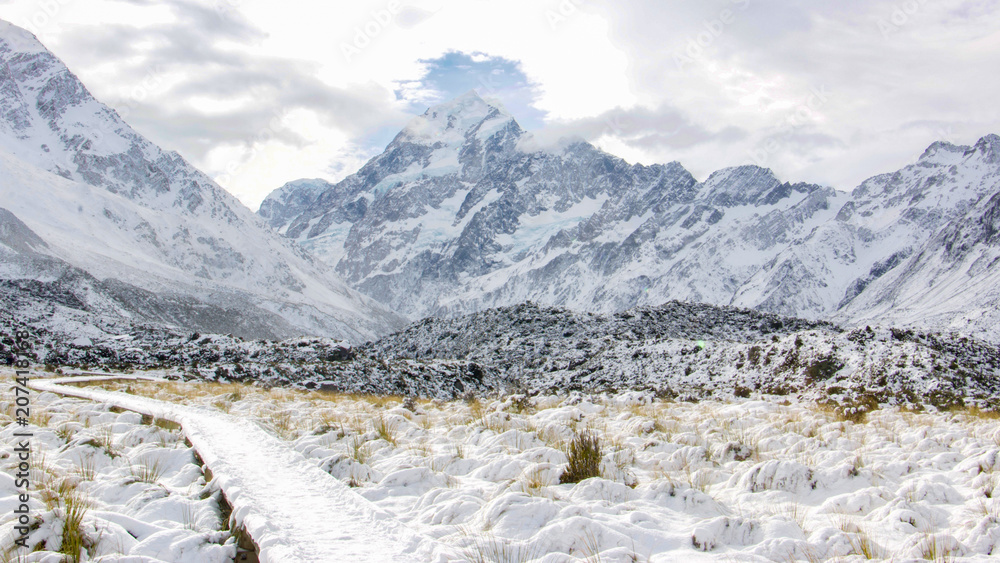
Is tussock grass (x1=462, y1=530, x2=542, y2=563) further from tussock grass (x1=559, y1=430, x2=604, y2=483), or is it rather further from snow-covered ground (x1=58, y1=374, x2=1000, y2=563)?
tussock grass (x1=559, y1=430, x2=604, y2=483)

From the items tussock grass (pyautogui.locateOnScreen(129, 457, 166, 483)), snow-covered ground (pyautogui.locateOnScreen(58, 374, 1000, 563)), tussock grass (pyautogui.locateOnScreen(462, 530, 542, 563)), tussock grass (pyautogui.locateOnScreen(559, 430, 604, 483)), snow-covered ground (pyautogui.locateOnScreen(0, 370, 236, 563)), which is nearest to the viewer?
snow-covered ground (pyautogui.locateOnScreen(0, 370, 236, 563))

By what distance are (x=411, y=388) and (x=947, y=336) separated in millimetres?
29895

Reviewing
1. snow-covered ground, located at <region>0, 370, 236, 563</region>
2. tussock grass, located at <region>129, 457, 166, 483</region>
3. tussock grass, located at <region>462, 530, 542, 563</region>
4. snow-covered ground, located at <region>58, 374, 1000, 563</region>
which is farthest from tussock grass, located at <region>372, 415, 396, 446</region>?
tussock grass, located at <region>462, 530, 542, 563</region>

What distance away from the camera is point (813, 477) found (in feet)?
22.4

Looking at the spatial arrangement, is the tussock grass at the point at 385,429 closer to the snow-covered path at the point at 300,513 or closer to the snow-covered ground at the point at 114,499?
the snow-covered path at the point at 300,513

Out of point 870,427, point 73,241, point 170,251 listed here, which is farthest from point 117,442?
point 170,251

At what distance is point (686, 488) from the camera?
652cm

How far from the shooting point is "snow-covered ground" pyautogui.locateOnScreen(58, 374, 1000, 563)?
195 inches

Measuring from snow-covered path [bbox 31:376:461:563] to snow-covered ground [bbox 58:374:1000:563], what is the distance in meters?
0.32

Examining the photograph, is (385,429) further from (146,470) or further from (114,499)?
(114,499)

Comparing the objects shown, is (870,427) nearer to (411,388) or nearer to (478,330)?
(411,388)

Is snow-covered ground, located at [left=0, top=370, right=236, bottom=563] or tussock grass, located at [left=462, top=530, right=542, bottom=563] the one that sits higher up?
tussock grass, located at [left=462, top=530, right=542, bottom=563]

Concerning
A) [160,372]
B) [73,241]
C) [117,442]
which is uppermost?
[73,241]

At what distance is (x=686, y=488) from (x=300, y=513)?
4.18 m
